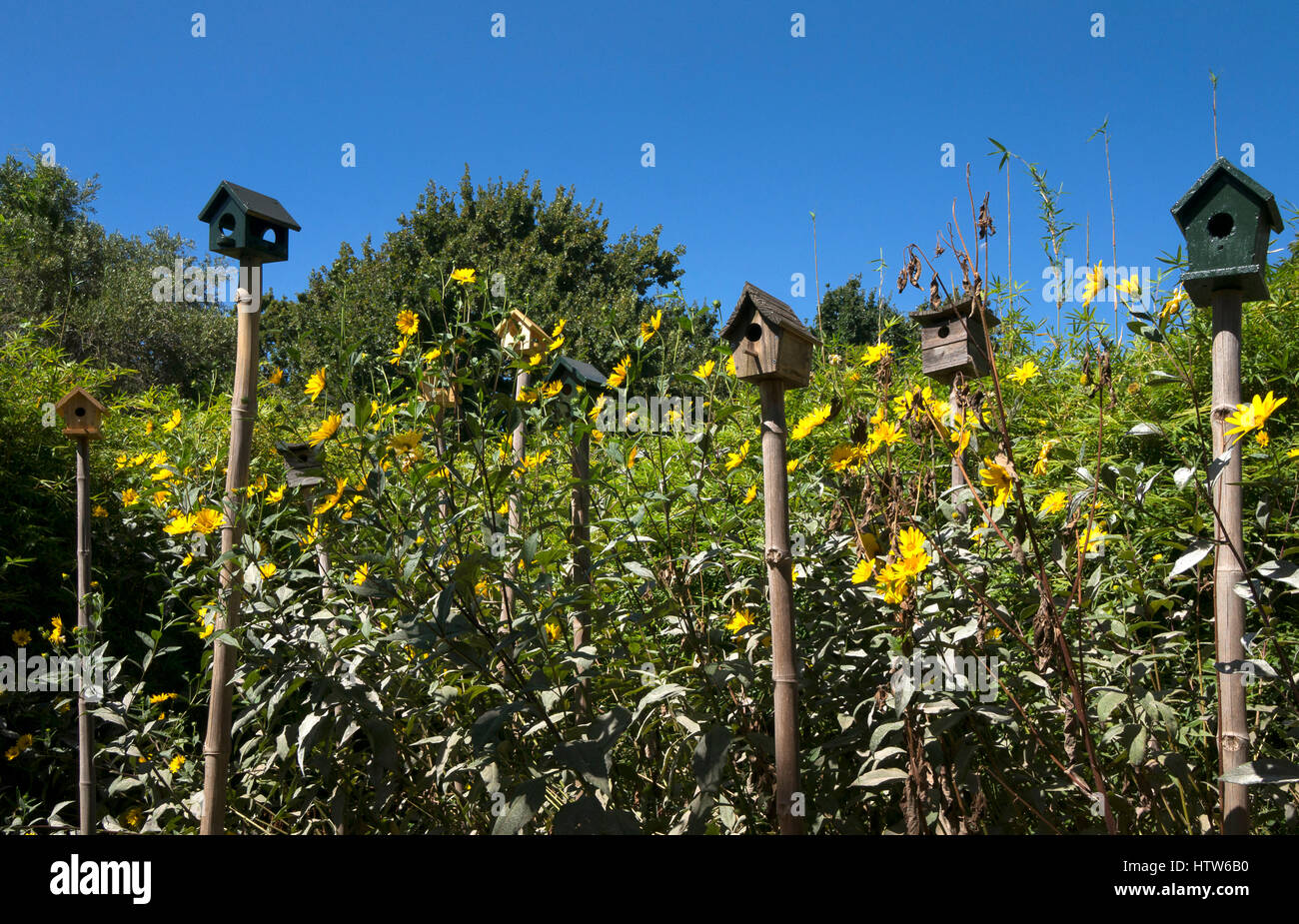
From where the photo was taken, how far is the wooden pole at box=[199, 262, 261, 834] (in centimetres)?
176

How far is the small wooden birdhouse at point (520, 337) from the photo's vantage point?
1.81 m

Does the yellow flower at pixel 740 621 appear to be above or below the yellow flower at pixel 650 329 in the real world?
below

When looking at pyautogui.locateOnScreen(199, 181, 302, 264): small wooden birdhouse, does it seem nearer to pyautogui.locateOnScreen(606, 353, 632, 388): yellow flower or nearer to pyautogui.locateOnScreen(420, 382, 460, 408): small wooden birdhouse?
pyautogui.locateOnScreen(420, 382, 460, 408): small wooden birdhouse

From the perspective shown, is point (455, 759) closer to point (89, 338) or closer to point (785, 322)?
point (785, 322)

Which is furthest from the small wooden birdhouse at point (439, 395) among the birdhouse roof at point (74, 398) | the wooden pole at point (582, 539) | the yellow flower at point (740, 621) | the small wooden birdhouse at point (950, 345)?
the birdhouse roof at point (74, 398)

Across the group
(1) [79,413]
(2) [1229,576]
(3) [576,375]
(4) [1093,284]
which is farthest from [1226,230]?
(1) [79,413]

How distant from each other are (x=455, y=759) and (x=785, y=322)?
1131 mm

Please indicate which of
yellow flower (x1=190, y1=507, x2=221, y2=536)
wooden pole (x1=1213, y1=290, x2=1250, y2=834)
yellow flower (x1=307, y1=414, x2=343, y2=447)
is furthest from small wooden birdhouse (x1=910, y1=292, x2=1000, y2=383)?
yellow flower (x1=190, y1=507, x2=221, y2=536)

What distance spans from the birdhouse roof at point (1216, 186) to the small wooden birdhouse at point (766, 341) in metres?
0.67

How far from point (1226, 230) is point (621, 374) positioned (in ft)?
4.01

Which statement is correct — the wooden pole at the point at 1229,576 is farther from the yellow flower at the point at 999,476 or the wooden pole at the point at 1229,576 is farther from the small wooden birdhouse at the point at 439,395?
the small wooden birdhouse at the point at 439,395

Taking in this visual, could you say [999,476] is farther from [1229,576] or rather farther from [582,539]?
[582,539]
